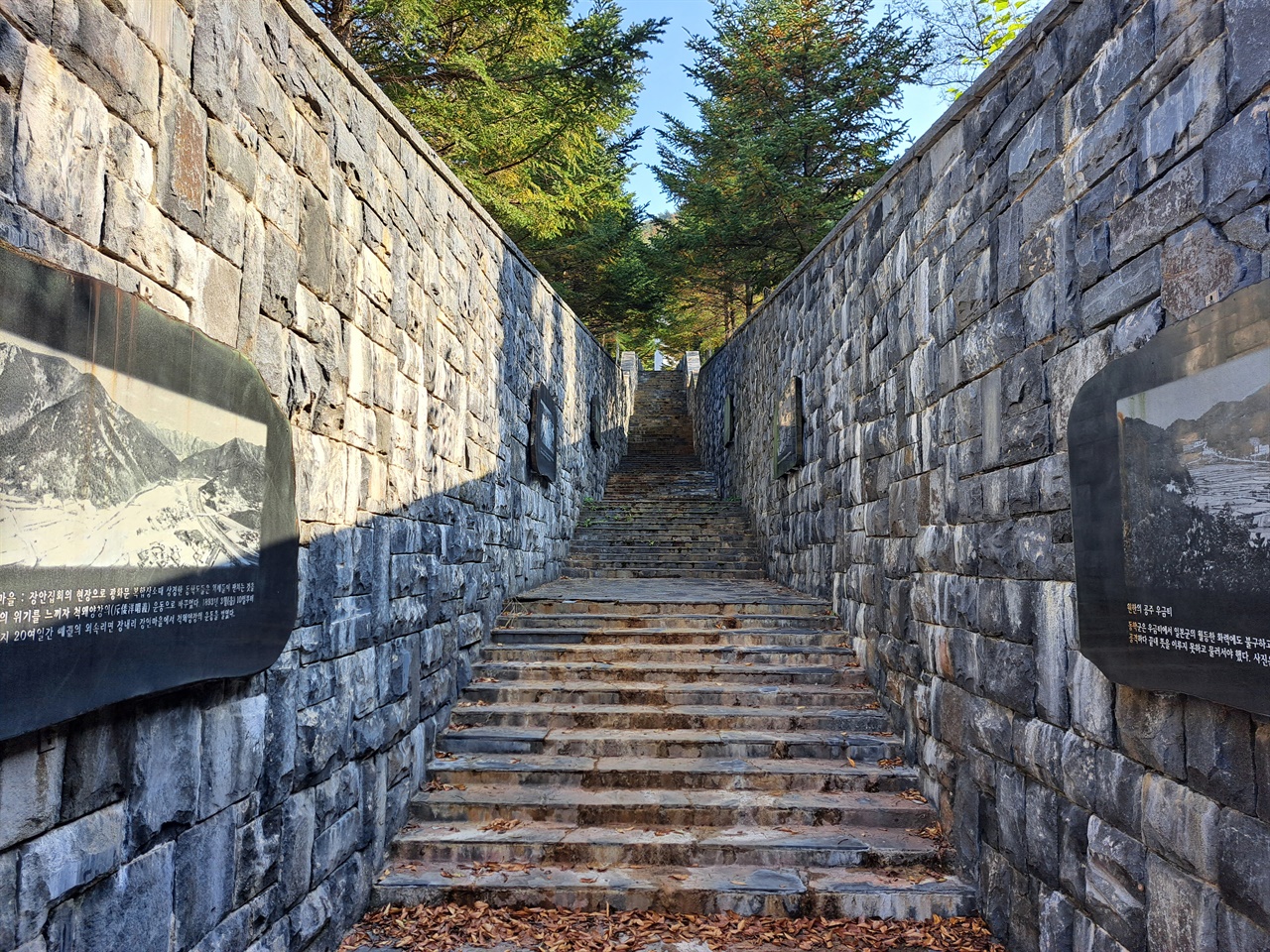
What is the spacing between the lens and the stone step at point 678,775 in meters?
4.43

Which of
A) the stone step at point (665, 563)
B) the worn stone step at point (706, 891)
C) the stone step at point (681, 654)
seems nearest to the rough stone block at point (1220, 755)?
the worn stone step at point (706, 891)

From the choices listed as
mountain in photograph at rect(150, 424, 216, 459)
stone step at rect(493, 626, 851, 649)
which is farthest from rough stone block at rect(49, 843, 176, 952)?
stone step at rect(493, 626, 851, 649)

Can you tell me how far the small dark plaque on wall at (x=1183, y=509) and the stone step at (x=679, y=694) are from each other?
2687 mm

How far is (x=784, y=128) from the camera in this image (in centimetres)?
1208

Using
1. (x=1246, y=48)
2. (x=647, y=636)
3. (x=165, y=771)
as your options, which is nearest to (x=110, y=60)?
(x=165, y=771)

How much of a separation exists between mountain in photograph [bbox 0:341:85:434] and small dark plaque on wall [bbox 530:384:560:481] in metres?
5.49

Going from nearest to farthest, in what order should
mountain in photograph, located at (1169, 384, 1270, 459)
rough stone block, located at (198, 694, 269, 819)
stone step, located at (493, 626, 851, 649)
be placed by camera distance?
mountain in photograph, located at (1169, 384, 1270, 459)
rough stone block, located at (198, 694, 269, 819)
stone step, located at (493, 626, 851, 649)

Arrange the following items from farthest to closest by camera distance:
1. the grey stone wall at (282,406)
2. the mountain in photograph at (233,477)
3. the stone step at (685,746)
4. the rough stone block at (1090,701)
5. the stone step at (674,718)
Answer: the stone step at (674,718) < the stone step at (685,746) < the rough stone block at (1090,701) < the mountain in photograph at (233,477) < the grey stone wall at (282,406)

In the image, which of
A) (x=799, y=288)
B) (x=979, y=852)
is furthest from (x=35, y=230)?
(x=799, y=288)

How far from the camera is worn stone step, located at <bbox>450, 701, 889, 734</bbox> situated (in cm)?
496

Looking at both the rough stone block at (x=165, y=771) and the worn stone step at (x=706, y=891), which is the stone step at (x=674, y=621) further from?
the rough stone block at (x=165, y=771)

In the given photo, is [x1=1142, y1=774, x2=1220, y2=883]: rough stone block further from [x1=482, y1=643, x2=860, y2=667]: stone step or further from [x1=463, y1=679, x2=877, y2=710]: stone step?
[x1=482, y1=643, x2=860, y2=667]: stone step

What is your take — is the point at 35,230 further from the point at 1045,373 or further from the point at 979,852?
the point at 979,852

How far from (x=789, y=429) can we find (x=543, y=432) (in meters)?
2.40
